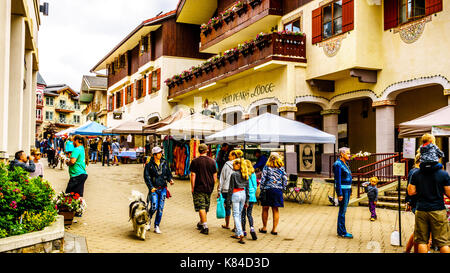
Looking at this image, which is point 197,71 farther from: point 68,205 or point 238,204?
point 238,204

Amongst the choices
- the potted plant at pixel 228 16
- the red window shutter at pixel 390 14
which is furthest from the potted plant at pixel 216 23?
the red window shutter at pixel 390 14

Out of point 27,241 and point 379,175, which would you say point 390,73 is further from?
point 27,241

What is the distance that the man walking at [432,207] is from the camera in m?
5.87

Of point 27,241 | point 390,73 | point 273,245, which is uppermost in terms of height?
point 390,73

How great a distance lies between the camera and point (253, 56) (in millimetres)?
19609

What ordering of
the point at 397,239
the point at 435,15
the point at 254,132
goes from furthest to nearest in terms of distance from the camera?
1. the point at 435,15
2. the point at 254,132
3. the point at 397,239

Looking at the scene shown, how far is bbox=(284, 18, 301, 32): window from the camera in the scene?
19281mm

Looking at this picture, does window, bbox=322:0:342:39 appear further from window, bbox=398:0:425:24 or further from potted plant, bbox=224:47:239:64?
potted plant, bbox=224:47:239:64

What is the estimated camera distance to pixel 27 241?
229 inches

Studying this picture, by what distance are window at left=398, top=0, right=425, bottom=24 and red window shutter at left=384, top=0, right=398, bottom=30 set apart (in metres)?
0.26

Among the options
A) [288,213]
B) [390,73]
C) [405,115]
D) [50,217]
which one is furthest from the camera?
[405,115]

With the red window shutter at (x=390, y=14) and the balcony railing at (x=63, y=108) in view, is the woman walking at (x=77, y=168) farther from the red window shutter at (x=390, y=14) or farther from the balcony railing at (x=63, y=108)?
the balcony railing at (x=63, y=108)
